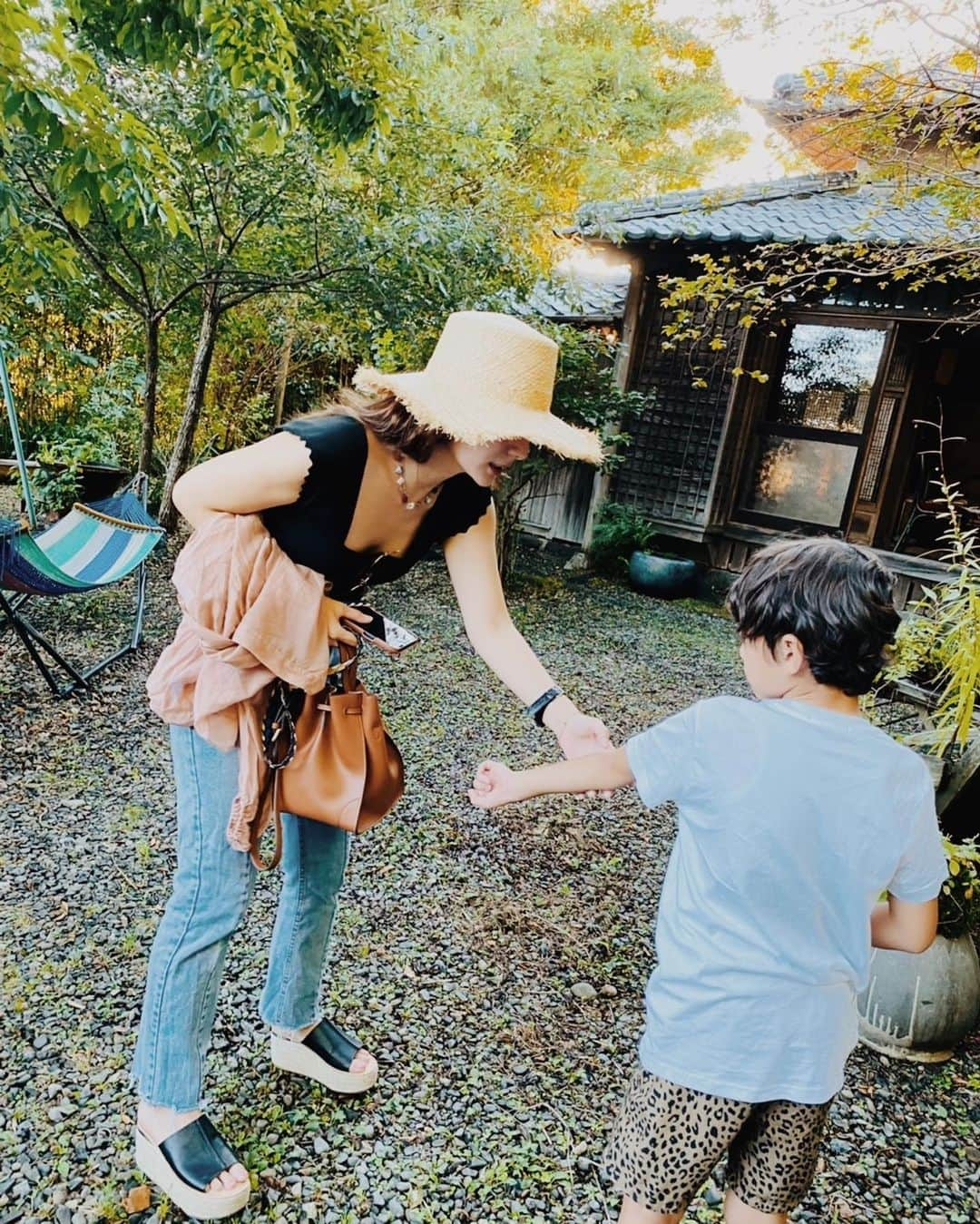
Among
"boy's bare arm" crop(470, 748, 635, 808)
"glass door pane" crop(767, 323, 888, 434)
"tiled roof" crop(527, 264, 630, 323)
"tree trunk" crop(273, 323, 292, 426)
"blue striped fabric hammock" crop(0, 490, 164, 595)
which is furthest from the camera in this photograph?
"tree trunk" crop(273, 323, 292, 426)

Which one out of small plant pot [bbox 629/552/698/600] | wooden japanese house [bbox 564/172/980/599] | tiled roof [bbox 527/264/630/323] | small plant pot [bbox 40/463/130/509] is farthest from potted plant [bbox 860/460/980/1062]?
small plant pot [bbox 40/463/130/509]

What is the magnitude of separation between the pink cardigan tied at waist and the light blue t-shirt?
563mm

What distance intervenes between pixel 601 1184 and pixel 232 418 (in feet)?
23.1

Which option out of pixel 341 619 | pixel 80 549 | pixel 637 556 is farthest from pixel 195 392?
pixel 341 619

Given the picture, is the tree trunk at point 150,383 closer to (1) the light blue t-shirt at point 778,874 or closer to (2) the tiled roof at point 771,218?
(2) the tiled roof at point 771,218

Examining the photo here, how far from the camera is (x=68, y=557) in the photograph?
3756 mm

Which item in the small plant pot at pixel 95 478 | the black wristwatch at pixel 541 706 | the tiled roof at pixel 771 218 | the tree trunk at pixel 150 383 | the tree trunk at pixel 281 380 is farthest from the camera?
the tree trunk at pixel 281 380

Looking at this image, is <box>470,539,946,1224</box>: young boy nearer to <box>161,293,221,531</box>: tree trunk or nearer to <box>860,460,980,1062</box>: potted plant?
<box>860,460,980,1062</box>: potted plant

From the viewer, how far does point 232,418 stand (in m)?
7.48

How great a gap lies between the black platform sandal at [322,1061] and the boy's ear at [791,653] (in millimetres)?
1259

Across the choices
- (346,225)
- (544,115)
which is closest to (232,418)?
(346,225)

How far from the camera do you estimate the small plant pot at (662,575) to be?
7.23m

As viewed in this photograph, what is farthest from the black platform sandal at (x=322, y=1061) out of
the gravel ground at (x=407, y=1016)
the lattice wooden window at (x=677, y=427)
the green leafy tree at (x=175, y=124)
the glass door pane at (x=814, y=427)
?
the glass door pane at (x=814, y=427)

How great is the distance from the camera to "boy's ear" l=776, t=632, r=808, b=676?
104 centimetres
